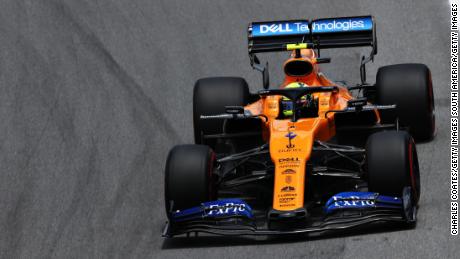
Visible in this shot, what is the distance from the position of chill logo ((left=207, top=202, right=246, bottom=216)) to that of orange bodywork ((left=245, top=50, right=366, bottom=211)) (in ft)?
1.21

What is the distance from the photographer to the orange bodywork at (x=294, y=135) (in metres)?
11.3

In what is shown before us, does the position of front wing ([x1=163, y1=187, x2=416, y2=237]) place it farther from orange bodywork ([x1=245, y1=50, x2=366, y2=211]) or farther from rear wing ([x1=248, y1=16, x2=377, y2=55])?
rear wing ([x1=248, y1=16, x2=377, y2=55])

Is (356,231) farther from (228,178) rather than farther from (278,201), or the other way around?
(228,178)

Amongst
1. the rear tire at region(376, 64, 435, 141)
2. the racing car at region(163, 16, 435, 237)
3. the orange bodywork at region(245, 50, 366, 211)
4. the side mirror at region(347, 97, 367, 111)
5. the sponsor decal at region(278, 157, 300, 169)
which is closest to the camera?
the racing car at region(163, 16, 435, 237)

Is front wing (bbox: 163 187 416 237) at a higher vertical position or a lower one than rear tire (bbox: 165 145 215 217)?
lower

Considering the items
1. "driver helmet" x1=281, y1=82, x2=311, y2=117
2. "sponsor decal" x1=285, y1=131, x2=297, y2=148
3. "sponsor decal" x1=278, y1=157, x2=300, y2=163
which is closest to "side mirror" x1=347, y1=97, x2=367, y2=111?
"driver helmet" x1=281, y1=82, x2=311, y2=117

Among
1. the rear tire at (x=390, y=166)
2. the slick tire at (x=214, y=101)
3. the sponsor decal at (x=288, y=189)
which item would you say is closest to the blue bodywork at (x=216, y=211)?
the sponsor decal at (x=288, y=189)

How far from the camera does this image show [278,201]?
11.2 m

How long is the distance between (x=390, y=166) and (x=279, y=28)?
3.69 m

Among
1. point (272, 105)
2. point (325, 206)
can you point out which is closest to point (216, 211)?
point (325, 206)

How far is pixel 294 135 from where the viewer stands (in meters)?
12.0

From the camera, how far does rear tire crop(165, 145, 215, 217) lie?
11.6 meters

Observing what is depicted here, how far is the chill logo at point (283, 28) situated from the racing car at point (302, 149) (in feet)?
0.04

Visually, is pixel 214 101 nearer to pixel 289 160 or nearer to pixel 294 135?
pixel 294 135
